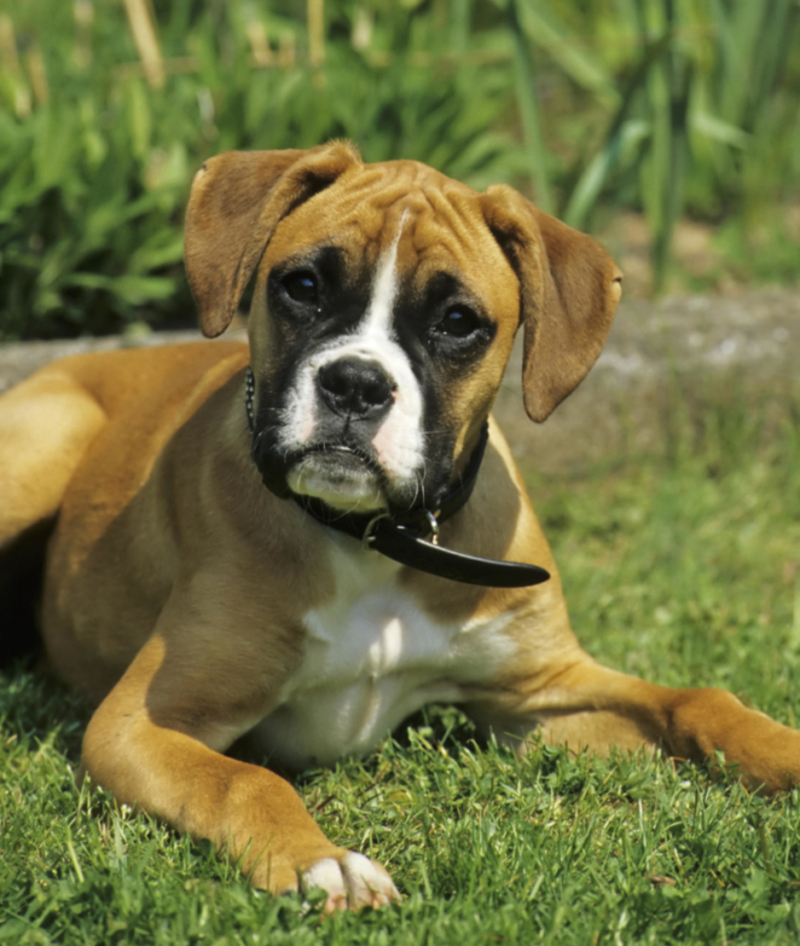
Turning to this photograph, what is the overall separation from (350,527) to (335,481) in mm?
342

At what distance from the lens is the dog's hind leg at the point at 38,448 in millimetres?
4031

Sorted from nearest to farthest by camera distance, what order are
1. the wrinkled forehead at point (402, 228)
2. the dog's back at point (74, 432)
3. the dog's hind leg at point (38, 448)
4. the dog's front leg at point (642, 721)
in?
1. the wrinkled forehead at point (402, 228)
2. the dog's front leg at point (642, 721)
3. the dog's back at point (74, 432)
4. the dog's hind leg at point (38, 448)

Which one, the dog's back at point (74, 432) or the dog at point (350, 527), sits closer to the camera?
the dog at point (350, 527)

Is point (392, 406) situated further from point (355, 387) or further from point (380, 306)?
point (380, 306)

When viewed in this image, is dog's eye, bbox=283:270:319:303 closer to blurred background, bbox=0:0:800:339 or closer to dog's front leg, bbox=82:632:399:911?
dog's front leg, bbox=82:632:399:911

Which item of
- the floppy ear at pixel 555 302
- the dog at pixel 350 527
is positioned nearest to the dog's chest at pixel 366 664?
the dog at pixel 350 527

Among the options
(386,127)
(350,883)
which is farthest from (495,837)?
(386,127)

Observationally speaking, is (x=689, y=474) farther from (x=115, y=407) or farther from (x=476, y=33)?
(x=476, y=33)

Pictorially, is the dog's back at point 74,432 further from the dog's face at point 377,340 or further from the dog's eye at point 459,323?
the dog's eye at point 459,323

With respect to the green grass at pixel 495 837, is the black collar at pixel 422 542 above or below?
above

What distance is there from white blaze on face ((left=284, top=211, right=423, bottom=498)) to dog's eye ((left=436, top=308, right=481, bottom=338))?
17 centimetres

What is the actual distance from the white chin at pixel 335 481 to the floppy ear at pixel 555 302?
54cm

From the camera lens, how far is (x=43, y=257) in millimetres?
5371

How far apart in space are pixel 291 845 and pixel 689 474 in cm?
336
